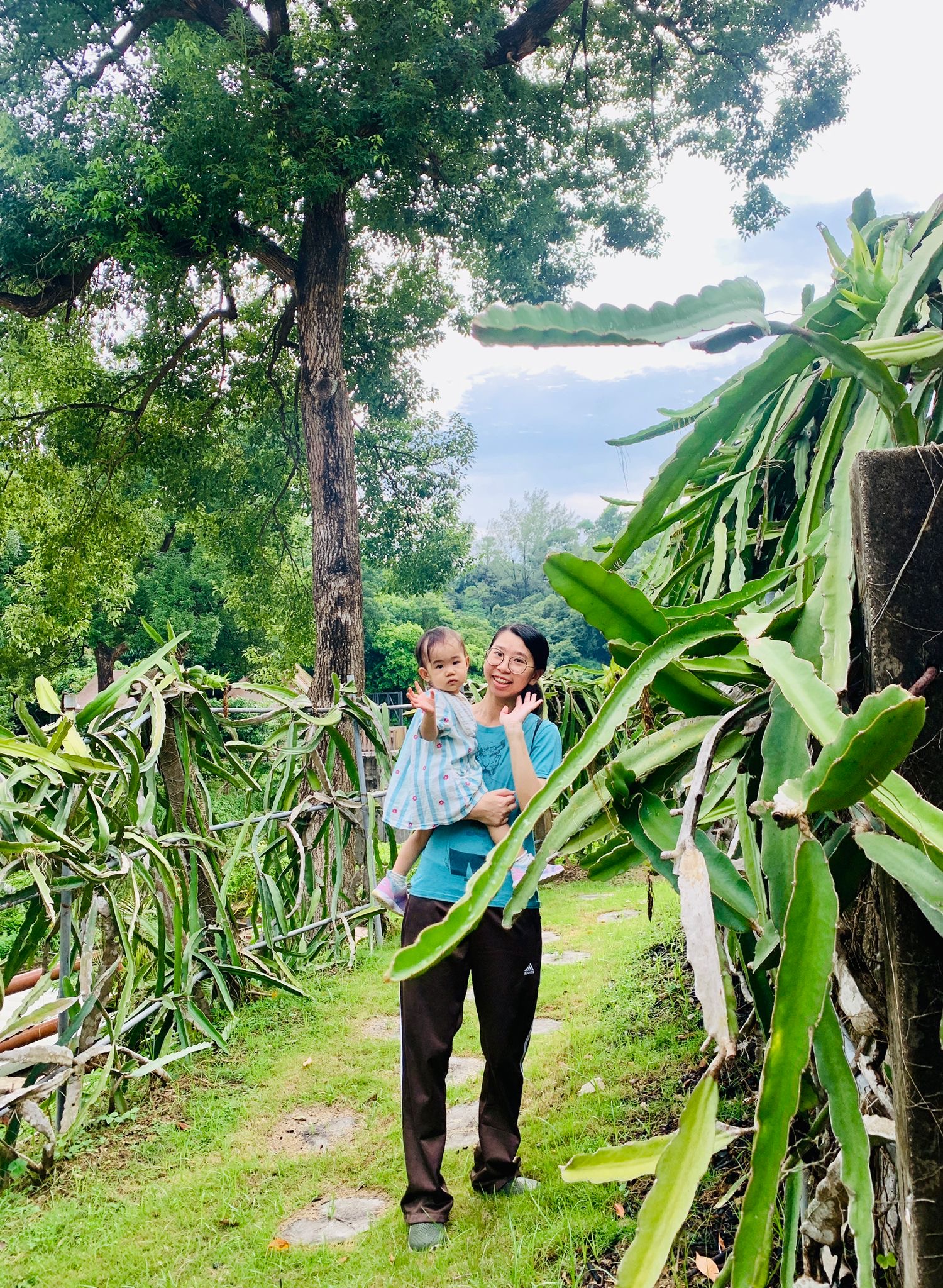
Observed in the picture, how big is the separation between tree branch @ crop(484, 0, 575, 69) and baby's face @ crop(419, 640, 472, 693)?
7327 mm

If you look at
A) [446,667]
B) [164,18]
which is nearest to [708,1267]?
[446,667]

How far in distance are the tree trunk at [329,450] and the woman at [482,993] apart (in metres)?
4.62

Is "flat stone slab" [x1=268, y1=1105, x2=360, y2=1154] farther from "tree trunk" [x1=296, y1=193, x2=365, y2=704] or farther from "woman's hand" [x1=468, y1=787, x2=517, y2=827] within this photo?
"tree trunk" [x1=296, y1=193, x2=365, y2=704]

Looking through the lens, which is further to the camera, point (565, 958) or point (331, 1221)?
point (565, 958)

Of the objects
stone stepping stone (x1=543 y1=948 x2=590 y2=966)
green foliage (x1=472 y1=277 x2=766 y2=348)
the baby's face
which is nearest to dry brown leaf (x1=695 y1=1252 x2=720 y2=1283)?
the baby's face

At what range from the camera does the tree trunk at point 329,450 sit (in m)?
6.81

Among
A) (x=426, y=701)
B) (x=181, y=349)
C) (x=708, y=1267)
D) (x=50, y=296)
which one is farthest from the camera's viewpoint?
(x=181, y=349)

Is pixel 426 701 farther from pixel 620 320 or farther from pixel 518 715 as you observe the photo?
pixel 620 320

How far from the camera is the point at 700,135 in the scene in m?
9.85

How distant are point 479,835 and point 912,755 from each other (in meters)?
1.48

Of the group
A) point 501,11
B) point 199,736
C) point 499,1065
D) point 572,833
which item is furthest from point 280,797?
point 501,11

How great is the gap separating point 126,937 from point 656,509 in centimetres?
223

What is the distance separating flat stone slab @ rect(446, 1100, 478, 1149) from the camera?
2.45m

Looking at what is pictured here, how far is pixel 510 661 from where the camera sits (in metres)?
2.18
